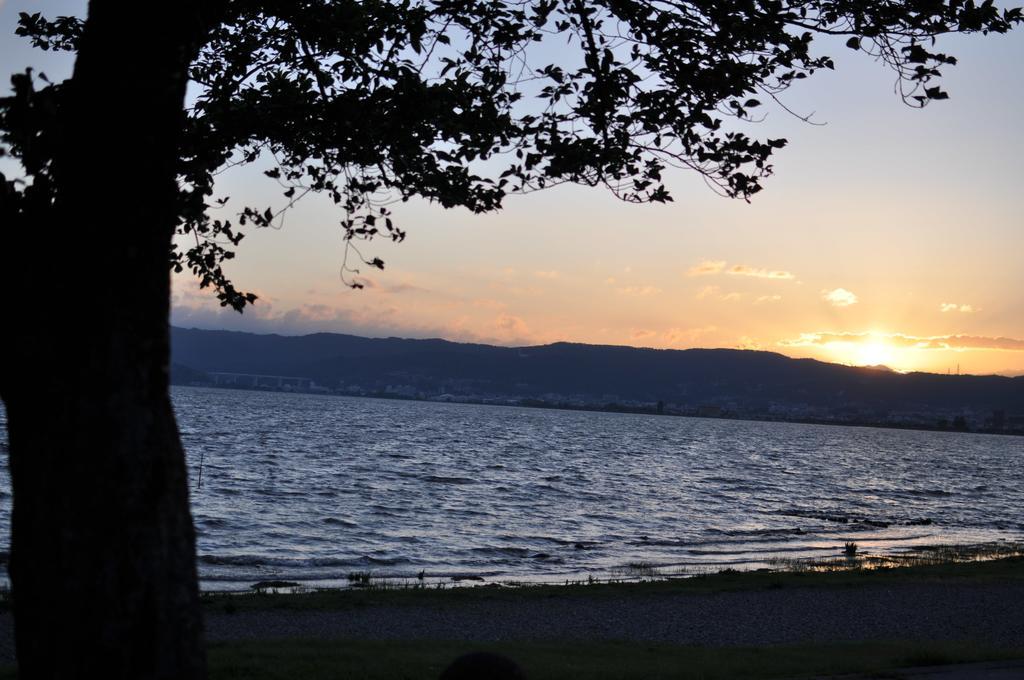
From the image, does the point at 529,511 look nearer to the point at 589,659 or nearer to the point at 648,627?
the point at 648,627

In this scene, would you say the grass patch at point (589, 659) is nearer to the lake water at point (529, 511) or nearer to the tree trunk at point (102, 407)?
the tree trunk at point (102, 407)

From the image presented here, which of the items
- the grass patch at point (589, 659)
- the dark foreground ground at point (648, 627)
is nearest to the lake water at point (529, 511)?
the dark foreground ground at point (648, 627)

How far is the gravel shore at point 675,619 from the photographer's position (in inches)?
589

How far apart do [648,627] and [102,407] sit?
13189 mm

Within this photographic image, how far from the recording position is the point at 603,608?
18.1 metres

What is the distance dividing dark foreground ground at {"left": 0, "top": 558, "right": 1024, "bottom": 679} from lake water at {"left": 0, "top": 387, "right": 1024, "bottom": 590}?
5.37 m

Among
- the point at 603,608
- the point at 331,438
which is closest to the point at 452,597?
the point at 603,608

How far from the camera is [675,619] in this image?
55.3ft

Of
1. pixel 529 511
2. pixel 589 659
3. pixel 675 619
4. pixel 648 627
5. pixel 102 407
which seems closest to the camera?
pixel 102 407

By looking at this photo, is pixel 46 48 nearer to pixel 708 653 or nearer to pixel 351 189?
pixel 351 189

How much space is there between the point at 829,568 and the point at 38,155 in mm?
25629

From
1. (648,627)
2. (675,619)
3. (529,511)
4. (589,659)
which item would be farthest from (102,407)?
(529,511)

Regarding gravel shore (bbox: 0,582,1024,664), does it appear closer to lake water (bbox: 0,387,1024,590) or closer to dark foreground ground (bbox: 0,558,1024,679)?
dark foreground ground (bbox: 0,558,1024,679)

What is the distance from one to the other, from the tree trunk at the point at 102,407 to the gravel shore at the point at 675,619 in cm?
930
